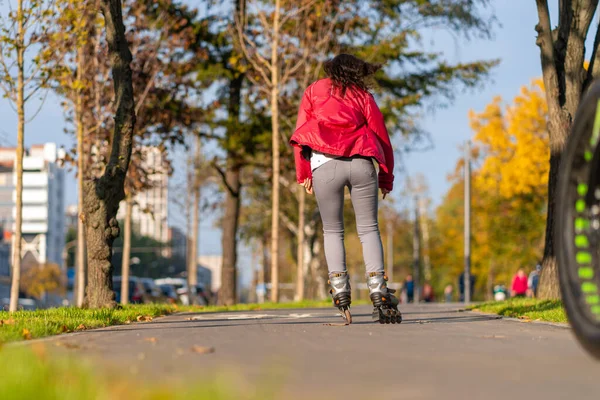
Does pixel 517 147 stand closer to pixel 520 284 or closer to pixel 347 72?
pixel 520 284

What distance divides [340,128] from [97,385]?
15.2 ft

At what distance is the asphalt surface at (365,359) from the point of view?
362cm

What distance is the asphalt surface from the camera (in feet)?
11.9

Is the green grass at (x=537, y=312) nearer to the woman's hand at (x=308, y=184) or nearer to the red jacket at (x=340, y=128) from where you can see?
the red jacket at (x=340, y=128)

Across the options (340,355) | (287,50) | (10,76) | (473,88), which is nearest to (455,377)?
(340,355)

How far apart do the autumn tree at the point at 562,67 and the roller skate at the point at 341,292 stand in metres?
7.47

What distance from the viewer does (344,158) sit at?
26.1ft

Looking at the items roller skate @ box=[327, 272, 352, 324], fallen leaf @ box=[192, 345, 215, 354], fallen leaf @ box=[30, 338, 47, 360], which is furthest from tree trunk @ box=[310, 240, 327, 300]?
fallen leaf @ box=[192, 345, 215, 354]

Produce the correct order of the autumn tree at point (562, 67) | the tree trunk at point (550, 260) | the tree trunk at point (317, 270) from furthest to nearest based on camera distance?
the tree trunk at point (317, 270) < the autumn tree at point (562, 67) < the tree trunk at point (550, 260)

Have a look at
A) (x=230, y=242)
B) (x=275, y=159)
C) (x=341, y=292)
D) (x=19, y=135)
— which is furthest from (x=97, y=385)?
(x=230, y=242)

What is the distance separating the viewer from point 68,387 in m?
3.57

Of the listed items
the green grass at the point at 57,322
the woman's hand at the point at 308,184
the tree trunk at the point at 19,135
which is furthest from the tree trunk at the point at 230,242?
the woman's hand at the point at 308,184

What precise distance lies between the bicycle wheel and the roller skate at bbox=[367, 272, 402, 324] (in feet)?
11.8

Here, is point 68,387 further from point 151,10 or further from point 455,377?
point 151,10
